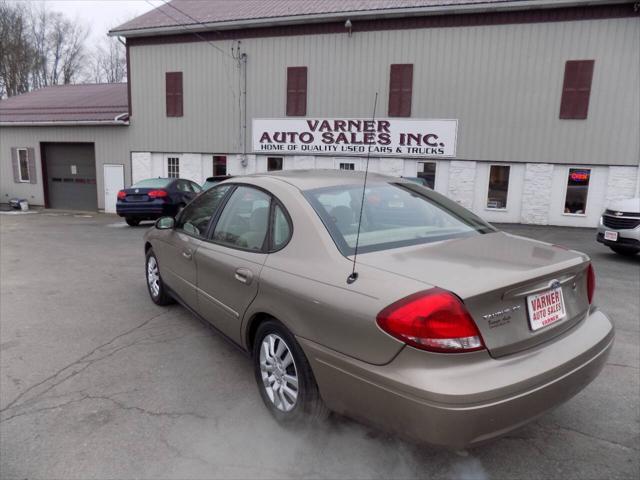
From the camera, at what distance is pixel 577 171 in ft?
45.1

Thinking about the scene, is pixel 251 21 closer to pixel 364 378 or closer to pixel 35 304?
pixel 35 304

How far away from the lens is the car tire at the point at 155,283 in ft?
15.0

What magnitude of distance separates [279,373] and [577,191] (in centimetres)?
1430

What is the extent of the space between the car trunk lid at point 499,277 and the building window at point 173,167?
54.8ft

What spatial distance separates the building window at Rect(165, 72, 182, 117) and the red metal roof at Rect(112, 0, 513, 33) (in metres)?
1.86

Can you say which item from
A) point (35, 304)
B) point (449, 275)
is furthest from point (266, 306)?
point (35, 304)

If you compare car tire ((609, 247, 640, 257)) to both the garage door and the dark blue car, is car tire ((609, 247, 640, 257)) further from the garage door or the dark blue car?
the garage door

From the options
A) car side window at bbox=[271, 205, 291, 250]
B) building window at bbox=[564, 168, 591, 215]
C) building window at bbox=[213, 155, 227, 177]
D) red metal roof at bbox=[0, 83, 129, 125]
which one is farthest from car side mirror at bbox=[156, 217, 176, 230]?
red metal roof at bbox=[0, 83, 129, 125]

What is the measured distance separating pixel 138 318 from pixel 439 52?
1333cm

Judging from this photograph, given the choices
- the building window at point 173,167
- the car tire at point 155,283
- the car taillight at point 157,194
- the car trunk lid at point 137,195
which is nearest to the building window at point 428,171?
the car taillight at point 157,194

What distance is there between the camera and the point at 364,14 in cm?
1437

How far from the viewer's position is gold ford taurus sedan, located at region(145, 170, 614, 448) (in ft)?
5.94

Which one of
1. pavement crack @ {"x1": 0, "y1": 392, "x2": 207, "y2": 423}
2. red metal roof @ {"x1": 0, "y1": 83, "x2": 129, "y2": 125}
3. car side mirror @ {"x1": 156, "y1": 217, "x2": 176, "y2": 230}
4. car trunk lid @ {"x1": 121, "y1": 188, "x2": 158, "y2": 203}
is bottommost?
pavement crack @ {"x1": 0, "y1": 392, "x2": 207, "y2": 423}

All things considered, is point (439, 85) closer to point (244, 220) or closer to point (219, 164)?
point (219, 164)
